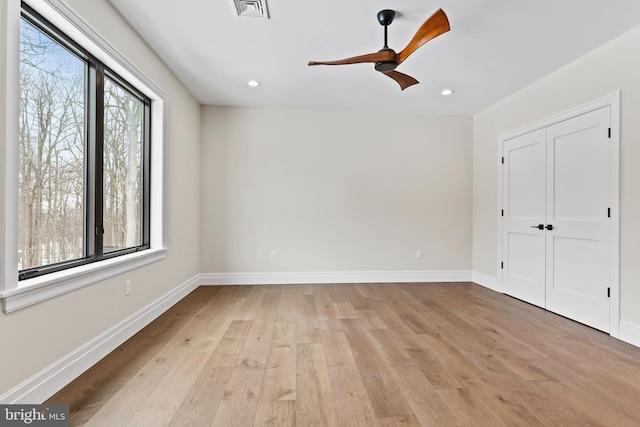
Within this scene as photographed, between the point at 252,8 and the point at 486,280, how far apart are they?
440 cm

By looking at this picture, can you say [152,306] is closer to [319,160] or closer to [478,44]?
[319,160]

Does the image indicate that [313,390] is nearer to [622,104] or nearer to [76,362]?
[76,362]

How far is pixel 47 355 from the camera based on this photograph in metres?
1.67

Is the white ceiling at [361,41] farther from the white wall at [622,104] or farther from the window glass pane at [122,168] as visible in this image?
the window glass pane at [122,168]

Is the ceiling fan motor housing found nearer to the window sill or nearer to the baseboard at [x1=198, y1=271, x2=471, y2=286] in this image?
the window sill

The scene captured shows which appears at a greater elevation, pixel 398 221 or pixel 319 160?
pixel 319 160

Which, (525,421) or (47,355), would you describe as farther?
(47,355)

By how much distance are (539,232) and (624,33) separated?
1.97 meters

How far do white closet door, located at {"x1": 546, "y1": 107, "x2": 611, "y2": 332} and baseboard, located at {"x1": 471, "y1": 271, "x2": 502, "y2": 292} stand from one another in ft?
2.72

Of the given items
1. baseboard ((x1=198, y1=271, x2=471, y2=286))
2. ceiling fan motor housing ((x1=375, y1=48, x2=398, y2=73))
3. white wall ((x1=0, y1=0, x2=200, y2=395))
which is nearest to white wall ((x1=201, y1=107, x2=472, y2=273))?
baseboard ((x1=198, y1=271, x2=471, y2=286))

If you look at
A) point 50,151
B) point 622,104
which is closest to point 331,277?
point 50,151

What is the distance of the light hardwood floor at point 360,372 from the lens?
5.14 ft

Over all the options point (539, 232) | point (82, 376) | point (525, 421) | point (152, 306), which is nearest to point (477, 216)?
point (539, 232)

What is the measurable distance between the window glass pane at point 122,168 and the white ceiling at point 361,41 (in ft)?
2.04
